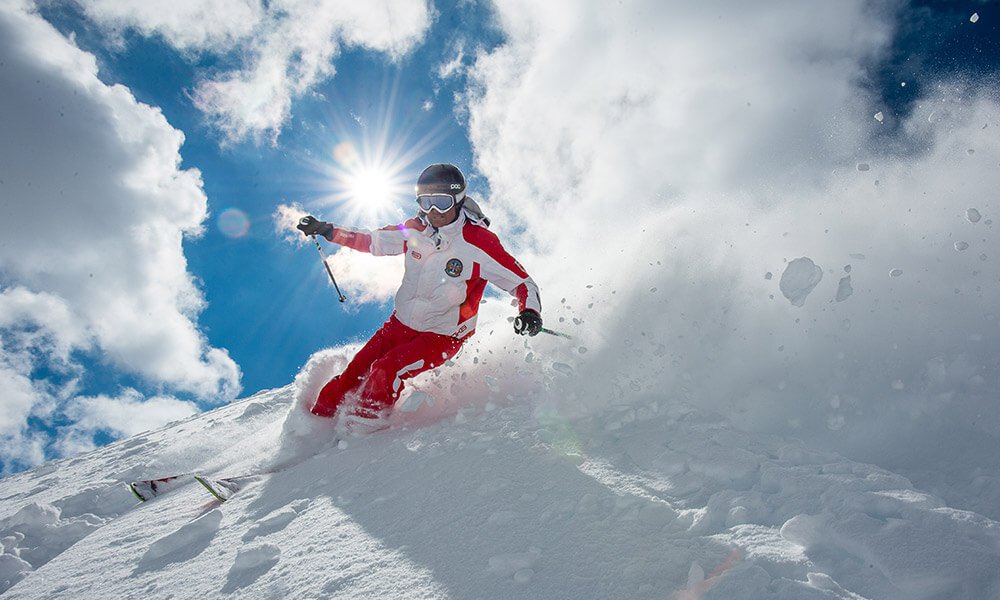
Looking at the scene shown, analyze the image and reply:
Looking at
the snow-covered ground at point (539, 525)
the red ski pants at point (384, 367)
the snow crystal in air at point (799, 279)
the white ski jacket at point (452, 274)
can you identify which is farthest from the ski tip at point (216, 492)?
the snow crystal in air at point (799, 279)

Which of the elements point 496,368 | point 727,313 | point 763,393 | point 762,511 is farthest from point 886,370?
point 496,368

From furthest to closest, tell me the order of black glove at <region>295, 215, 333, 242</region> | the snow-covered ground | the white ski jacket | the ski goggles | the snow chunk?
black glove at <region>295, 215, 333, 242</region>, the white ski jacket, the ski goggles, the snow chunk, the snow-covered ground

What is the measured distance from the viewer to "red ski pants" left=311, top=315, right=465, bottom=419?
190 inches

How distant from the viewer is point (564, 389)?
14.1ft

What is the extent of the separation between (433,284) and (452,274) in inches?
9.5

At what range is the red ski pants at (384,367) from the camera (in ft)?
15.8

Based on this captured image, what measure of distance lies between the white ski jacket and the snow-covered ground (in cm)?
135

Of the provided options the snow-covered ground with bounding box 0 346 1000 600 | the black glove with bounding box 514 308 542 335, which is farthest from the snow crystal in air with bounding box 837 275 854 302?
the black glove with bounding box 514 308 542 335

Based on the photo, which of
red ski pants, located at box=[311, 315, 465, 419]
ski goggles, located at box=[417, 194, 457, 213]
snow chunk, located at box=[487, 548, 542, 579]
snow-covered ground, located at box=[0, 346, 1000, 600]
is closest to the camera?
snow-covered ground, located at box=[0, 346, 1000, 600]

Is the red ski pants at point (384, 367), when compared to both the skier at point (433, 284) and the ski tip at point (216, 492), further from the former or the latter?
the ski tip at point (216, 492)

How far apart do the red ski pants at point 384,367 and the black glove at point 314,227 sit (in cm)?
137

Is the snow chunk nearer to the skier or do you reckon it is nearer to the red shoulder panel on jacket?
the skier

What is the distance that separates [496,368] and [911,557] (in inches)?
153

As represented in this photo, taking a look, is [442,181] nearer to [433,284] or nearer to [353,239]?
[433,284]
